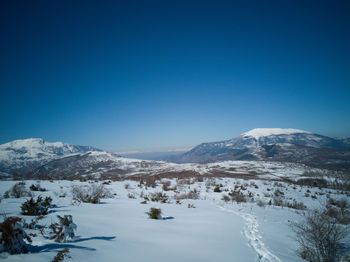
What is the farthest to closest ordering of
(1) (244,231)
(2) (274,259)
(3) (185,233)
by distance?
(1) (244,231)
(3) (185,233)
(2) (274,259)

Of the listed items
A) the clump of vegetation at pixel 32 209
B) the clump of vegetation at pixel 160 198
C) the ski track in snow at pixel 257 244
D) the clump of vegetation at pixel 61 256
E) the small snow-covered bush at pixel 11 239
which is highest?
the small snow-covered bush at pixel 11 239

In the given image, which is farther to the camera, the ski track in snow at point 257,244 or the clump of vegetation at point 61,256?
the ski track in snow at point 257,244

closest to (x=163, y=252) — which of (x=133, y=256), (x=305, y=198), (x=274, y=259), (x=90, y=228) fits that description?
(x=133, y=256)

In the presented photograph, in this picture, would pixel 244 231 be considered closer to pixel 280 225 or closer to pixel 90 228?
pixel 280 225

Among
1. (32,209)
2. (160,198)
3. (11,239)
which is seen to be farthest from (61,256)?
(160,198)

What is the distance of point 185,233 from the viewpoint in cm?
359

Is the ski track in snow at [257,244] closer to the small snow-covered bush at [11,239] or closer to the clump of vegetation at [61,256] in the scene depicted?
the clump of vegetation at [61,256]

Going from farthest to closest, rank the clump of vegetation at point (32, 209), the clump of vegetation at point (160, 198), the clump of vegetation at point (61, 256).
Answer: the clump of vegetation at point (160, 198) → the clump of vegetation at point (32, 209) → the clump of vegetation at point (61, 256)

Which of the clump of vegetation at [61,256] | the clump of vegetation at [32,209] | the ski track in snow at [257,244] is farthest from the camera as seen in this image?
the clump of vegetation at [32,209]

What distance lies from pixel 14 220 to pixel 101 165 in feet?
371

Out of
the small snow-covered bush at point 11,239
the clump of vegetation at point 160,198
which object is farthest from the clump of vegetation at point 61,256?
the clump of vegetation at point 160,198

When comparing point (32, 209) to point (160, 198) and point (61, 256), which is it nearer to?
point (61, 256)

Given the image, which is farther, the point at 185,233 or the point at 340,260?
the point at 185,233

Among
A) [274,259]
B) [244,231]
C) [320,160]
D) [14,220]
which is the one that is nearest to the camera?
[14,220]
